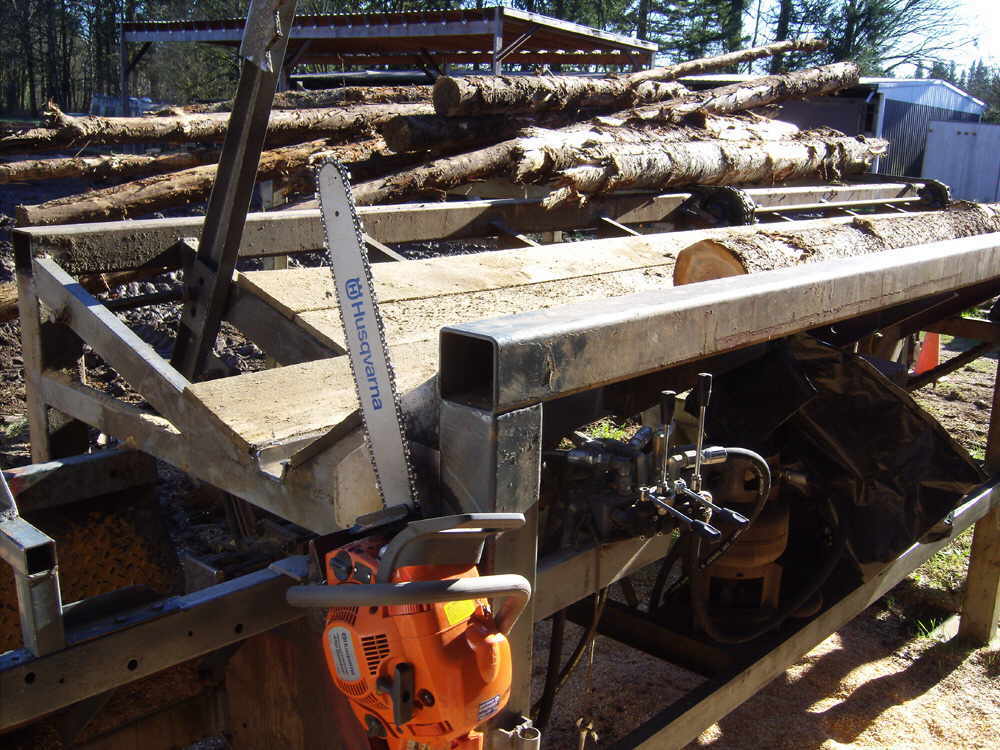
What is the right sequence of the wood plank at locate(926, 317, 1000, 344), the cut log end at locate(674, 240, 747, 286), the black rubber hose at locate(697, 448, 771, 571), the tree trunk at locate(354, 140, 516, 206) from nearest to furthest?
the black rubber hose at locate(697, 448, 771, 571) → the cut log end at locate(674, 240, 747, 286) → the wood plank at locate(926, 317, 1000, 344) → the tree trunk at locate(354, 140, 516, 206)

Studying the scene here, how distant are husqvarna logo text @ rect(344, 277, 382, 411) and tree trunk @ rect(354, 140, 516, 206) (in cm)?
325

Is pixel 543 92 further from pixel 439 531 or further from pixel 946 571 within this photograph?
pixel 439 531

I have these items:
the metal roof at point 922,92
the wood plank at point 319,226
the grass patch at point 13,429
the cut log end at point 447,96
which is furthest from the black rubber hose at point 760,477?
the metal roof at point 922,92

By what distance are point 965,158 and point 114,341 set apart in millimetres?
26222

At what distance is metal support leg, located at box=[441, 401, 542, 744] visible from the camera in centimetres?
152

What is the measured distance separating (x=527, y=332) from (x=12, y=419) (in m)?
5.87

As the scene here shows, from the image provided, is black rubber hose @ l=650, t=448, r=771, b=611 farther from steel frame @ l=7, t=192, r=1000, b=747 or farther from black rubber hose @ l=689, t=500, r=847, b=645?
steel frame @ l=7, t=192, r=1000, b=747

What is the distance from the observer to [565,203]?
459cm

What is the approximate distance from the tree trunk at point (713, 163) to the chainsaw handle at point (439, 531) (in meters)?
3.16

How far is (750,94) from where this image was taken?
7.62 meters

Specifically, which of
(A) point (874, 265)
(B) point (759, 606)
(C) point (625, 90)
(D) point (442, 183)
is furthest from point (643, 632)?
(C) point (625, 90)

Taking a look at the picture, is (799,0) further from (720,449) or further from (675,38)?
(720,449)

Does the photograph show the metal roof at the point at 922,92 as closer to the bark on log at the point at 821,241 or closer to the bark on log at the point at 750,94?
the bark on log at the point at 750,94

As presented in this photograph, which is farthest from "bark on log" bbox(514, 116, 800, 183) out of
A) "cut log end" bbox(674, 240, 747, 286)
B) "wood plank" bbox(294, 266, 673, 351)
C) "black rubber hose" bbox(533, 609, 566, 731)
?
"black rubber hose" bbox(533, 609, 566, 731)
